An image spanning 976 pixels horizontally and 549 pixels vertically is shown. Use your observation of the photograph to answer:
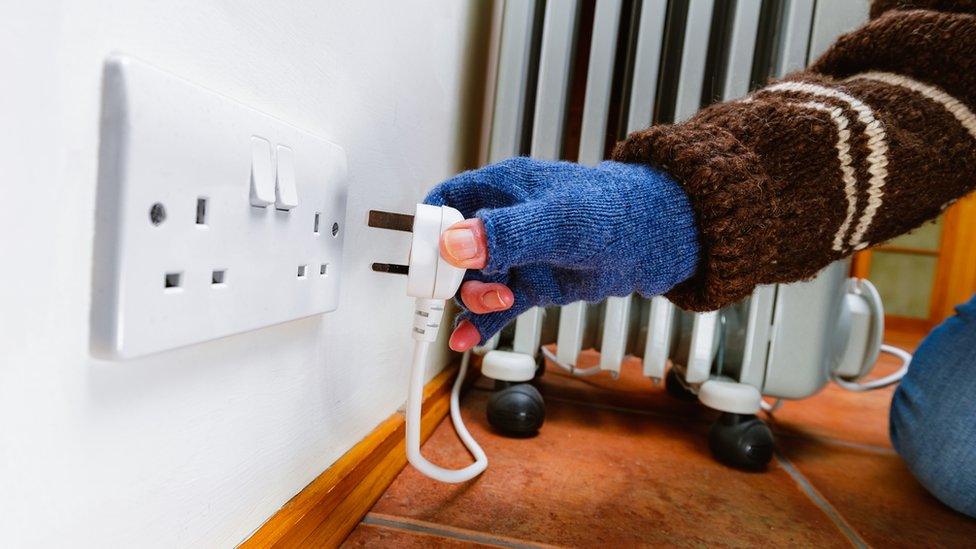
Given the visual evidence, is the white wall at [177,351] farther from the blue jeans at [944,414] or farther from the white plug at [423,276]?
the blue jeans at [944,414]

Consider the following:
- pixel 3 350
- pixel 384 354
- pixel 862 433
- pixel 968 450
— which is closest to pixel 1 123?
pixel 3 350

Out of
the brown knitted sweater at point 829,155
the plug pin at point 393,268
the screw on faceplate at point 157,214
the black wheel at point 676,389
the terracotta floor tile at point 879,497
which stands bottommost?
the terracotta floor tile at point 879,497

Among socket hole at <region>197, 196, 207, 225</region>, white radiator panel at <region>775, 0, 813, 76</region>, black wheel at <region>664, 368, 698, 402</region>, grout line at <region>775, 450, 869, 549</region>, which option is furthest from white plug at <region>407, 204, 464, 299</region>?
black wheel at <region>664, 368, 698, 402</region>

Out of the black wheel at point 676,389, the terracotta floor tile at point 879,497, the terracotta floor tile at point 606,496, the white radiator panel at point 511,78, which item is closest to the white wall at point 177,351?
the terracotta floor tile at point 606,496

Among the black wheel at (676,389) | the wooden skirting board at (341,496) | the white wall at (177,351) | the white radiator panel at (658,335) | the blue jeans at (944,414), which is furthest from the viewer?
the black wheel at (676,389)

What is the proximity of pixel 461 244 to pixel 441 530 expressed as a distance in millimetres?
220

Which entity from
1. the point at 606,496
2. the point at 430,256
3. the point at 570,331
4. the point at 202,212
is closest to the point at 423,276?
the point at 430,256

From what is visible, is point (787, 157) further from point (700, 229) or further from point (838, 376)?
point (838, 376)

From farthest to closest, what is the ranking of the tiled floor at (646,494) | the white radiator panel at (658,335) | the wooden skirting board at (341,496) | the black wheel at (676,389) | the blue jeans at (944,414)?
the black wheel at (676,389)
the white radiator panel at (658,335)
the blue jeans at (944,414)
the tiled floor at (646,494)
the wooden skirting board at (341,496)

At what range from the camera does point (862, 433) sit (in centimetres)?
82

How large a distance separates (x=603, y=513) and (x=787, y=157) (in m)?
0.31

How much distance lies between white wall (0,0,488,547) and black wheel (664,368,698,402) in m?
0.57

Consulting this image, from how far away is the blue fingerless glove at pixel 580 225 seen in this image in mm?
332

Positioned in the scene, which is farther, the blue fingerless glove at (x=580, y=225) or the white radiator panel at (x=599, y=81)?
the white radiator panel at (x=599, y=81)
